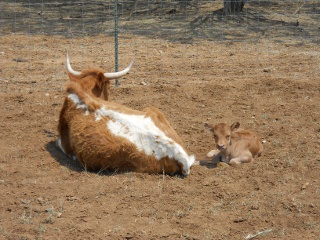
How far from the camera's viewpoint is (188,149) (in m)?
7.82

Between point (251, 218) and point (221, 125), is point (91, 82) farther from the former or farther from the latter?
point (251, 218)

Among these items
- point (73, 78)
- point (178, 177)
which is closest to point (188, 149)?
point (178, 177)

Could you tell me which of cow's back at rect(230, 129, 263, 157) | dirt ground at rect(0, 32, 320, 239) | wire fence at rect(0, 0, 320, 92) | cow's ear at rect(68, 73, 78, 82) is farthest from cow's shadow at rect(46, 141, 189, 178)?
wire fence at rect(0, 0, 320, 92)

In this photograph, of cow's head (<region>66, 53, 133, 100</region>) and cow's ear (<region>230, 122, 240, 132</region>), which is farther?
cow's head (<region>66, 53, 133, 100</region>)

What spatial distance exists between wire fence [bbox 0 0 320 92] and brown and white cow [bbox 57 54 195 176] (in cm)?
323

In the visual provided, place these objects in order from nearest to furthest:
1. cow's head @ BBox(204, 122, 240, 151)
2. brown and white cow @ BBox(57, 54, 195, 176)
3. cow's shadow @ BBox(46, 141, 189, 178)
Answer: brown and white cow @ BBox(57, 54, 195, 176), cow's shadow @ BBox(46, 141, 189, 178), cow's head @ BBox(204, 122, 240, 151)

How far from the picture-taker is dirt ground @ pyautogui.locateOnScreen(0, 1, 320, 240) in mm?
5660

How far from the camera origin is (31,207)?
5926mm

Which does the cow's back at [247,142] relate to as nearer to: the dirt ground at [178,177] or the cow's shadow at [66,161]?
the dirt ground at [178,177]

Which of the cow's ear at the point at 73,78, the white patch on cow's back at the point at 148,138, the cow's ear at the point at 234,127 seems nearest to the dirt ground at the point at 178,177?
the white patch on cow's back at the point at 148,138

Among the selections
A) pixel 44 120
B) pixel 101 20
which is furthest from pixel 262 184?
pixel 101 20

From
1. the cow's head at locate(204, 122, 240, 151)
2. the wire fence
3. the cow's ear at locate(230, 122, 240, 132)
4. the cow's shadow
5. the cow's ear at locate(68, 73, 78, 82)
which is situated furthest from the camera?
the wire fence

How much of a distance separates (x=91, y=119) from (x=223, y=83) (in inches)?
154

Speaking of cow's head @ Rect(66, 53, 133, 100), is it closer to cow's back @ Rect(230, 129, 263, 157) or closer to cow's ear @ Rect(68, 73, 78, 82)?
cow's ear @ Rect(68, 73, 78, 82)
